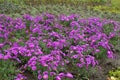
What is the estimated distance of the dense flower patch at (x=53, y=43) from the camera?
5.44 m

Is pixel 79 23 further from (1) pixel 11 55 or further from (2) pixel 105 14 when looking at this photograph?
(2) pixel 105 14

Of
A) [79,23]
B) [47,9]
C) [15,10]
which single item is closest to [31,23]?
[79,23]

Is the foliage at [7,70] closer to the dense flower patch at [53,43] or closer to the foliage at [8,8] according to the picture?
the dense flower patch at [53,43]

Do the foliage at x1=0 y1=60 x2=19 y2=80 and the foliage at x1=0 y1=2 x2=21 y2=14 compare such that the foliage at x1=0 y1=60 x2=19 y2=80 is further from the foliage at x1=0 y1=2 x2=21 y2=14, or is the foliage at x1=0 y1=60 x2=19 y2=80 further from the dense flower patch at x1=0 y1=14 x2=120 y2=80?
the foliage at x1=0 y1=2 x2=21 y2=14

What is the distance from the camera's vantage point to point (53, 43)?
6.36m

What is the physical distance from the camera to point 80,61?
5879 millimetres

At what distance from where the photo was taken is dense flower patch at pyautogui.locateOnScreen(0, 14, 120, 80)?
5438 millimetres

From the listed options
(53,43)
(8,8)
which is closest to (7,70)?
(53,43)

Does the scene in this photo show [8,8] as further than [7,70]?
A: Yes

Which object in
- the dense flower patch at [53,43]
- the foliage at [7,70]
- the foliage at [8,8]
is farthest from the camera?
the foliage at [8,8]

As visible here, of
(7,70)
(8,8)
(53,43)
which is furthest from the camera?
(8,8)

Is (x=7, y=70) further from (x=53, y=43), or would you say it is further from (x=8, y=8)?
(x=8, y=8)

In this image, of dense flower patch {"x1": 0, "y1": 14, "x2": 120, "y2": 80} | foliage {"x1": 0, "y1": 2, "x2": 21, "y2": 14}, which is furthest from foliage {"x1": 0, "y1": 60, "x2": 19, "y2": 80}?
foliage {"x1": 0, "y1": 2, "x2": 21, "y2": 14}

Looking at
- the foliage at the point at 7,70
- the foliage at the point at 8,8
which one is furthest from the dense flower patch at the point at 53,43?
the foliage at the point at 8,8
